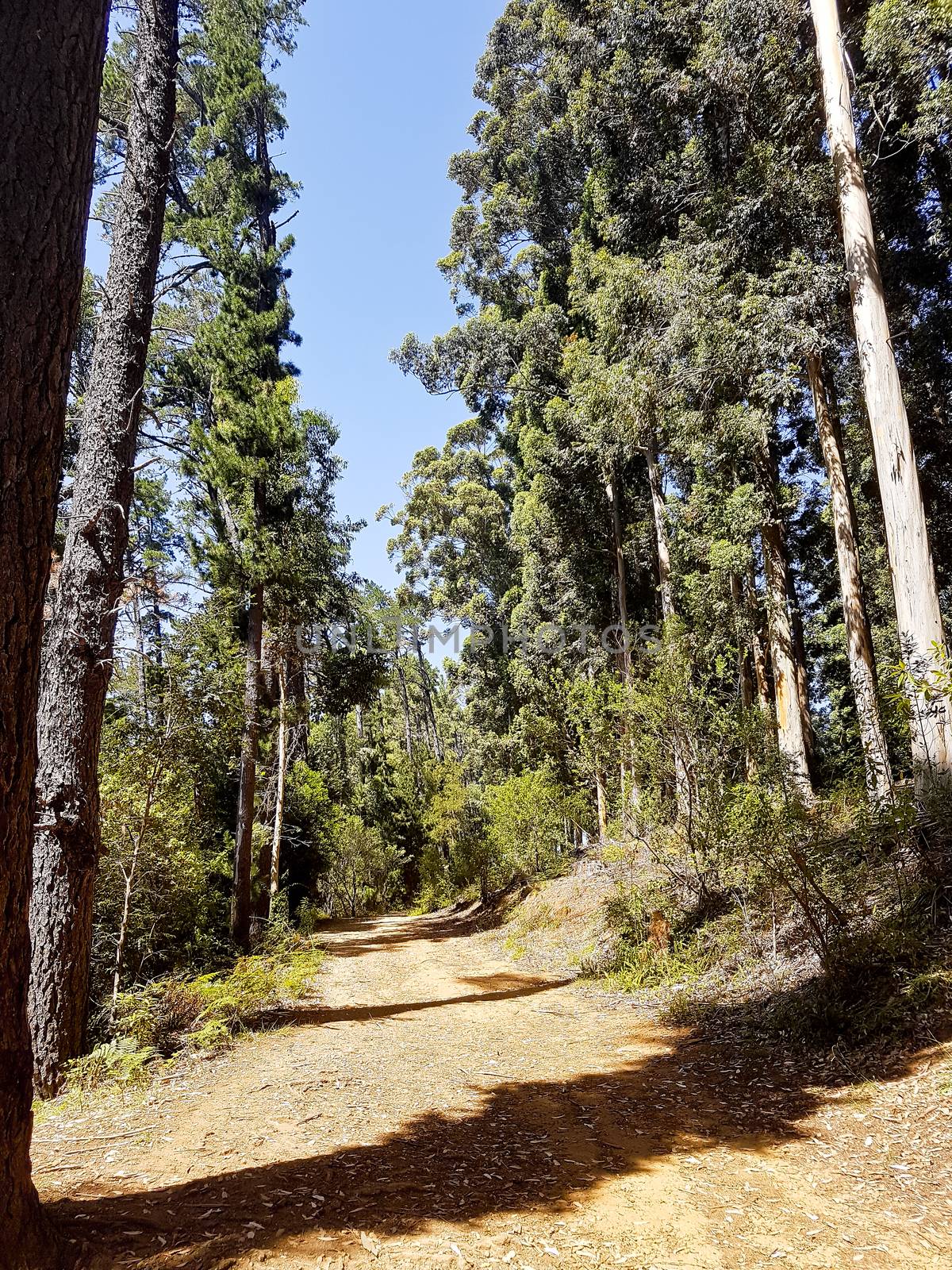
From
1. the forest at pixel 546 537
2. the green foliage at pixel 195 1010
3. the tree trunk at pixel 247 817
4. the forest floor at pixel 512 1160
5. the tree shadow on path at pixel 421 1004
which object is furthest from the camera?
the tree trunk at pixel 247 817

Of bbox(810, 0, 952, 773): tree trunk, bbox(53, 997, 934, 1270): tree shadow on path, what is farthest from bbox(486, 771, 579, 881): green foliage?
bbox(53, 997, 934, 1270): tree shadow on path

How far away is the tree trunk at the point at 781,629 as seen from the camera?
11.5 m

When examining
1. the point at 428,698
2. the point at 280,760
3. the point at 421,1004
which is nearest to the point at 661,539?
the point at 280,760

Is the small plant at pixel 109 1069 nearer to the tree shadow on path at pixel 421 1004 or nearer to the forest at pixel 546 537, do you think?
the forest at pixel 546 537

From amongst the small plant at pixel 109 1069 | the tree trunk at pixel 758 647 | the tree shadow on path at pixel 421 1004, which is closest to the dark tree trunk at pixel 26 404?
the small plant at pixel 109 1069

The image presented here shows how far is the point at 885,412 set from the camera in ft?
23.3

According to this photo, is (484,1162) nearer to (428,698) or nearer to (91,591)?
(91,591)

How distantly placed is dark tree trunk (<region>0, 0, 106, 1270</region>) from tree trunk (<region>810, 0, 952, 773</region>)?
6479 mm

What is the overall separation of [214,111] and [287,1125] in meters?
13.1

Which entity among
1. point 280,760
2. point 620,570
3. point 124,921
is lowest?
point 124,921

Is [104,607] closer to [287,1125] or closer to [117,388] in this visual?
[117,388]

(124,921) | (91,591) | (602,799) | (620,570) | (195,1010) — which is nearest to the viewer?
(91,591)

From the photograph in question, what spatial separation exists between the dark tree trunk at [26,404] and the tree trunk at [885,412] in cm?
648

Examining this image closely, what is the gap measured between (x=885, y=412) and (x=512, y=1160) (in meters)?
7.71
